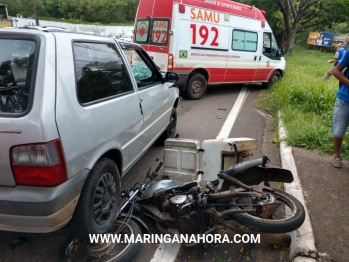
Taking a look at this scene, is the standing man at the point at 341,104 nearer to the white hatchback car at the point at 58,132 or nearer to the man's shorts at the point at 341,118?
the man's shorts at the point at 341,118

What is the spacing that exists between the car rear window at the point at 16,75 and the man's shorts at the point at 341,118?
11.9ft

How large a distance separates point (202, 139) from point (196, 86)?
3733mm

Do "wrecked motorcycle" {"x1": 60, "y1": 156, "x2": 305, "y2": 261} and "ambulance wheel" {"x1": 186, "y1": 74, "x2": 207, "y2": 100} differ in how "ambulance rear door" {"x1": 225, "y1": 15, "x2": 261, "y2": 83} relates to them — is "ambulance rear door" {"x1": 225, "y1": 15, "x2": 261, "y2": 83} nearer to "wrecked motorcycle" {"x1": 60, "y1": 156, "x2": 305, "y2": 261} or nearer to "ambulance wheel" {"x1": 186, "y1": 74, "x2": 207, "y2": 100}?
"ambulance wheel" {"x1": 186, "y1": 74, "x2": 207, "y2": 100}

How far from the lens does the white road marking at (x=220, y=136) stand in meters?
2.58

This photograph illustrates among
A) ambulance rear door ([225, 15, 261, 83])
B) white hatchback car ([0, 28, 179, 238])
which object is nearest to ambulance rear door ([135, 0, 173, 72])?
ambulance rear door ([225, 15, 261, 83])

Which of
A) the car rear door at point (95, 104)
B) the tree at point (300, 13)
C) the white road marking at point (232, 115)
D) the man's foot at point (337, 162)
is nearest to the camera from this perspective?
the car rear door at point (95, 104)

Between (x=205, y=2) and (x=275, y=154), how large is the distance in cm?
525

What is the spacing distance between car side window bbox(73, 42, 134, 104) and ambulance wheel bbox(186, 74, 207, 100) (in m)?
5.49

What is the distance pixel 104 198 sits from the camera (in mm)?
2605

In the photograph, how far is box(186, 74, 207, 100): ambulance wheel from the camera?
864cm

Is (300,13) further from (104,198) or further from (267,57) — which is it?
(104,198)

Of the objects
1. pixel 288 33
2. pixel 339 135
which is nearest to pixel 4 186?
pixel 339 135

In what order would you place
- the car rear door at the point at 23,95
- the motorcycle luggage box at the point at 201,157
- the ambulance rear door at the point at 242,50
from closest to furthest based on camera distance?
the car rear door at the point at 23,95 → the motorcycle luggage box at the point at 201,157 → the ambulance rear door at the point at 242,50

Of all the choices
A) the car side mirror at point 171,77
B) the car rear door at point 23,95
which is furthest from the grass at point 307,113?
the car rear door at point 23,95
